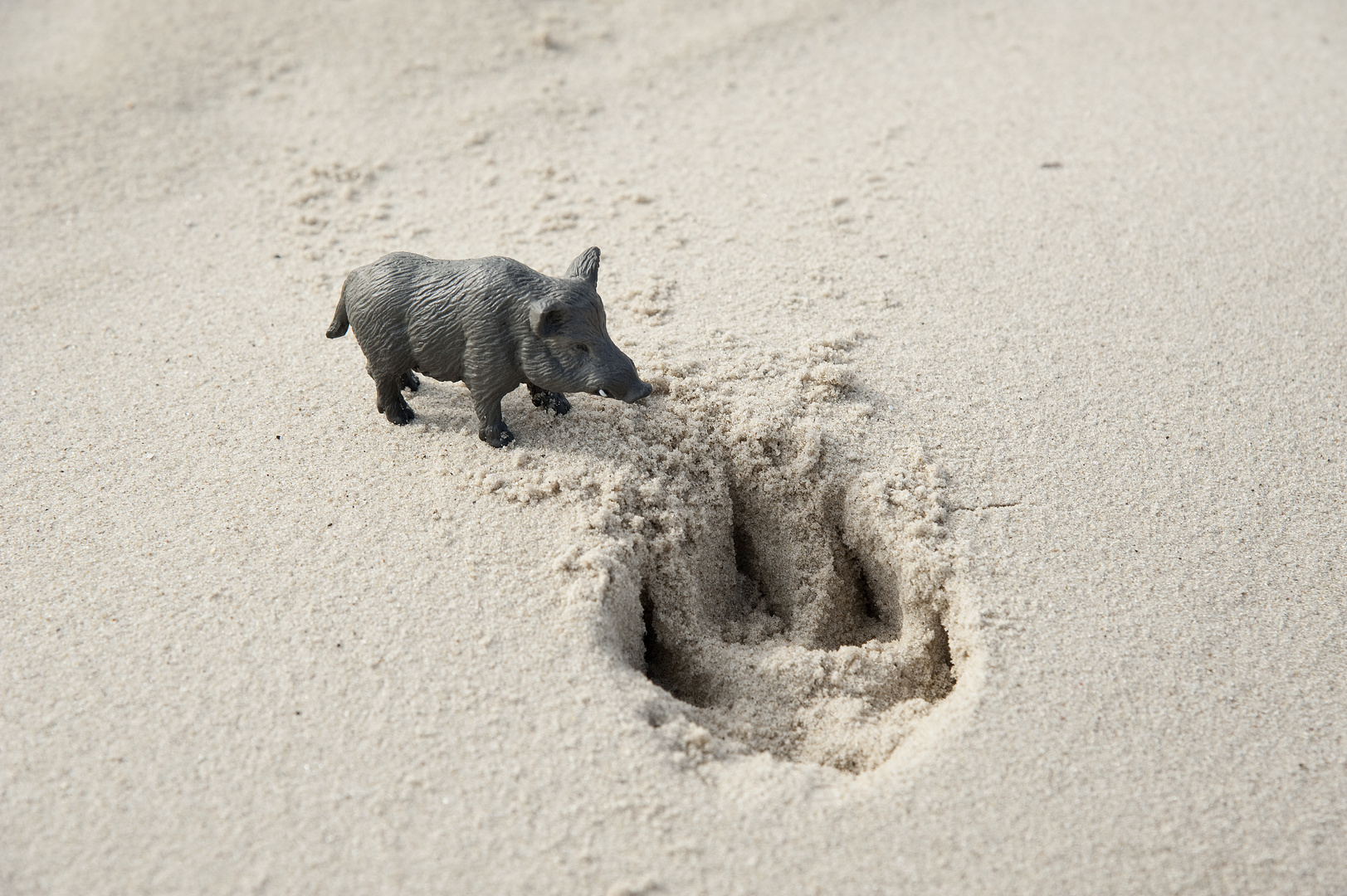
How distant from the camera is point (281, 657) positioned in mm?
2441

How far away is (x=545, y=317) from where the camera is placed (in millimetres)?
2494

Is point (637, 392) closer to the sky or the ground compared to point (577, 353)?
closer to the ground

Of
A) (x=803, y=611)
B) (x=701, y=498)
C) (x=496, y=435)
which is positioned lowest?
(x=803, y=611)

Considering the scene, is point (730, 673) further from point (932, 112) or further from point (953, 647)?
point (932, 112)

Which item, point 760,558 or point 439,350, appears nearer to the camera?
point 439,350

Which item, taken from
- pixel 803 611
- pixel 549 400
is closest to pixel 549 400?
pixel 549 400

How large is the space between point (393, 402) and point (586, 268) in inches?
28.7

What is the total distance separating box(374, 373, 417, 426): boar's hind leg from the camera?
2830mm

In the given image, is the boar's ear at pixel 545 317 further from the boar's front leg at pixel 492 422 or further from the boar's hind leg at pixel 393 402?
the boar's hind leg at pixel 393 402

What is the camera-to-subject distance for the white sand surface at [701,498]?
221 cm

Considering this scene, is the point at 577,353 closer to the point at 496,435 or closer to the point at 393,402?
the point at 496,435

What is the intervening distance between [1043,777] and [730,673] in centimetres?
81

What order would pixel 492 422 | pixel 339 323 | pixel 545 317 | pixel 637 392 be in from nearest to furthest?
pixel 545 317 → pixel 637 392 → pixel 492 422 → pixel 339 323

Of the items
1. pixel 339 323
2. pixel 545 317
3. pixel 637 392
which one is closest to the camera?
pixel 545 317
